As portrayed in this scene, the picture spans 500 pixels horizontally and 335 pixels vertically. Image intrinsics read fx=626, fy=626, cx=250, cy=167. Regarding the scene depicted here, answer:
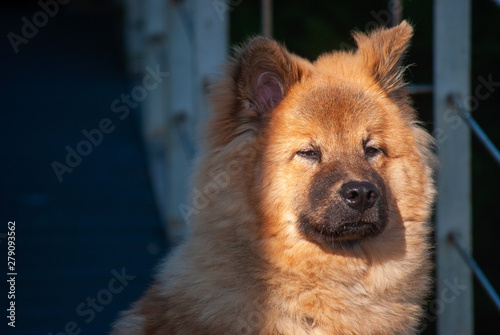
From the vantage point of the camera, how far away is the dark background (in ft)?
16.2

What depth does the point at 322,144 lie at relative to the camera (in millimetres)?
2781

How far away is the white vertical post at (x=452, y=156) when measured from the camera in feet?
12.1

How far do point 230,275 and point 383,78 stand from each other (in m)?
1.22

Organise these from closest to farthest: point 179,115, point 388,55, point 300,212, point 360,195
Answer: point 360,195 → point 300,212 → point 388,55 → point 179,115

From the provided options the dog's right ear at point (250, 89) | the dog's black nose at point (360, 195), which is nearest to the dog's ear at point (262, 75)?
the dog's right ear at point (250, 89)

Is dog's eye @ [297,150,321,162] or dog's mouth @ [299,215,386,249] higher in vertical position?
dog's eye @ [297,150,321,162]

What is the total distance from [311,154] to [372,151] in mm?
297

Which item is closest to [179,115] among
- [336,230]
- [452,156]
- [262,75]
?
[452,156]

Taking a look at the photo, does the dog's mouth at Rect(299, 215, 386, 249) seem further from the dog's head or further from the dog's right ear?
the dog's right ear

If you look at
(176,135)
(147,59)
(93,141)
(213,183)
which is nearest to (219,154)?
(213,183)

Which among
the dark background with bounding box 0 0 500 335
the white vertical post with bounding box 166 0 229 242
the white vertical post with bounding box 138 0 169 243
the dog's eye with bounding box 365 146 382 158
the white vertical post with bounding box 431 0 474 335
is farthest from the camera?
the white vertical post with bounding box 138 0 169 243

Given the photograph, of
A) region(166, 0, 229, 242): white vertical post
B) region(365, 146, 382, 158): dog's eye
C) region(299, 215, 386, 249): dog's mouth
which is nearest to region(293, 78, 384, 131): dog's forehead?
region(365, 146, 382, 158): dog's eye

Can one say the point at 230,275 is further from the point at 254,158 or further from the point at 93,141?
the point at 93,141

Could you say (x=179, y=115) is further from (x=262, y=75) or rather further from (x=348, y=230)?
(x=348, y=230)
